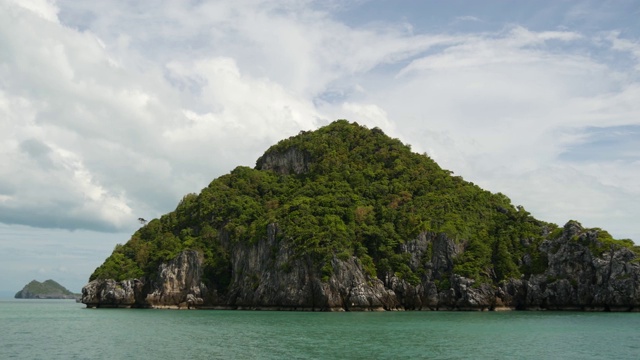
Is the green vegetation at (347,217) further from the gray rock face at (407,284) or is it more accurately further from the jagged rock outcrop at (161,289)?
the jagged rock outcrop at (161,289)

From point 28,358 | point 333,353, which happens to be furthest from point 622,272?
point 28,358

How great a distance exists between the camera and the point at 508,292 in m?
104

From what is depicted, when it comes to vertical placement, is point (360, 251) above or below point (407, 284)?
above

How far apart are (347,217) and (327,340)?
69.2m

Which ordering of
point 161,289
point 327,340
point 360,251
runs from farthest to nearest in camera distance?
point 161,289, point 360,251, point 327,340

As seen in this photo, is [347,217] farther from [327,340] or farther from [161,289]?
[327,340]

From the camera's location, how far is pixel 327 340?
50094 millimetres

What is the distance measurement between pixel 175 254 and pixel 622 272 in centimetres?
8089

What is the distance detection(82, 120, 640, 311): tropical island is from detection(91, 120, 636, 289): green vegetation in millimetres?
288

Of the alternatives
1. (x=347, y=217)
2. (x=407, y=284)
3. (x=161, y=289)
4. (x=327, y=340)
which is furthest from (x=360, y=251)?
(x=327, y=340)

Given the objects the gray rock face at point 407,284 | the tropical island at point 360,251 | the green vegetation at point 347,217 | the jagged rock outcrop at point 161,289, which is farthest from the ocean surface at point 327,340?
the jagged rock outcrop at point 161,289

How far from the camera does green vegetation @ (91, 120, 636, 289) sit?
108062 mm

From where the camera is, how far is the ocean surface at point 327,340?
41.8m

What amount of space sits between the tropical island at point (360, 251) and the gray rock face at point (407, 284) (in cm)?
20
